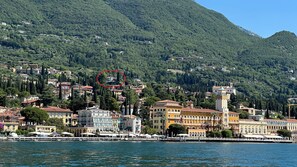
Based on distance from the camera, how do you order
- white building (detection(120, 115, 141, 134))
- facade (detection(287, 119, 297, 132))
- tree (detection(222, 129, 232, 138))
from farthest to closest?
facade (detection(287, 119, 297, 132))
tree (detection(222, 129, 232, 138))
white building (detection(120, 115, 141, 134))

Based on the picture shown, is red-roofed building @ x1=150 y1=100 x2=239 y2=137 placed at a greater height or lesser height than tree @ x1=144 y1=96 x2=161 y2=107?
lesser

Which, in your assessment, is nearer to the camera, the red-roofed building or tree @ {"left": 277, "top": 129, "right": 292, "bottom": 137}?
the red-roofed building

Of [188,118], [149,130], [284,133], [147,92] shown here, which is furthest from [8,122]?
[284,133]

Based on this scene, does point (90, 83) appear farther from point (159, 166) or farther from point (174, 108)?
point (159, 166)

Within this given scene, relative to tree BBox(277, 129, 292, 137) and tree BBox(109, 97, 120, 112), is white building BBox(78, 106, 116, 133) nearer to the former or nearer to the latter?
tree BBox(109, 97, 120, 112)

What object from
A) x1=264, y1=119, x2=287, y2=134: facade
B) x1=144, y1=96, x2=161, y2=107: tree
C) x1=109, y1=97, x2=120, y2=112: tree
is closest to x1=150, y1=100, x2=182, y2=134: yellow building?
x1=144, y1=96, x2=161, y2=107: tree

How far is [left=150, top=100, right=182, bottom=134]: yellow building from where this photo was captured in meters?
149

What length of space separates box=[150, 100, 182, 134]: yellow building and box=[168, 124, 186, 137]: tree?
105 inches

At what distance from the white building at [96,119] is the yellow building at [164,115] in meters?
10.2

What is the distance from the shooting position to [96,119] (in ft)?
469

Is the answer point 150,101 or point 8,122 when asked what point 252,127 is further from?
point 8,122

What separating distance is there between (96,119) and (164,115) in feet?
49.8

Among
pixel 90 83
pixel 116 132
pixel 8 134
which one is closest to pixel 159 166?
pixel 8 134

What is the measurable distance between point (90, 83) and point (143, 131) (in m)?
51.2
